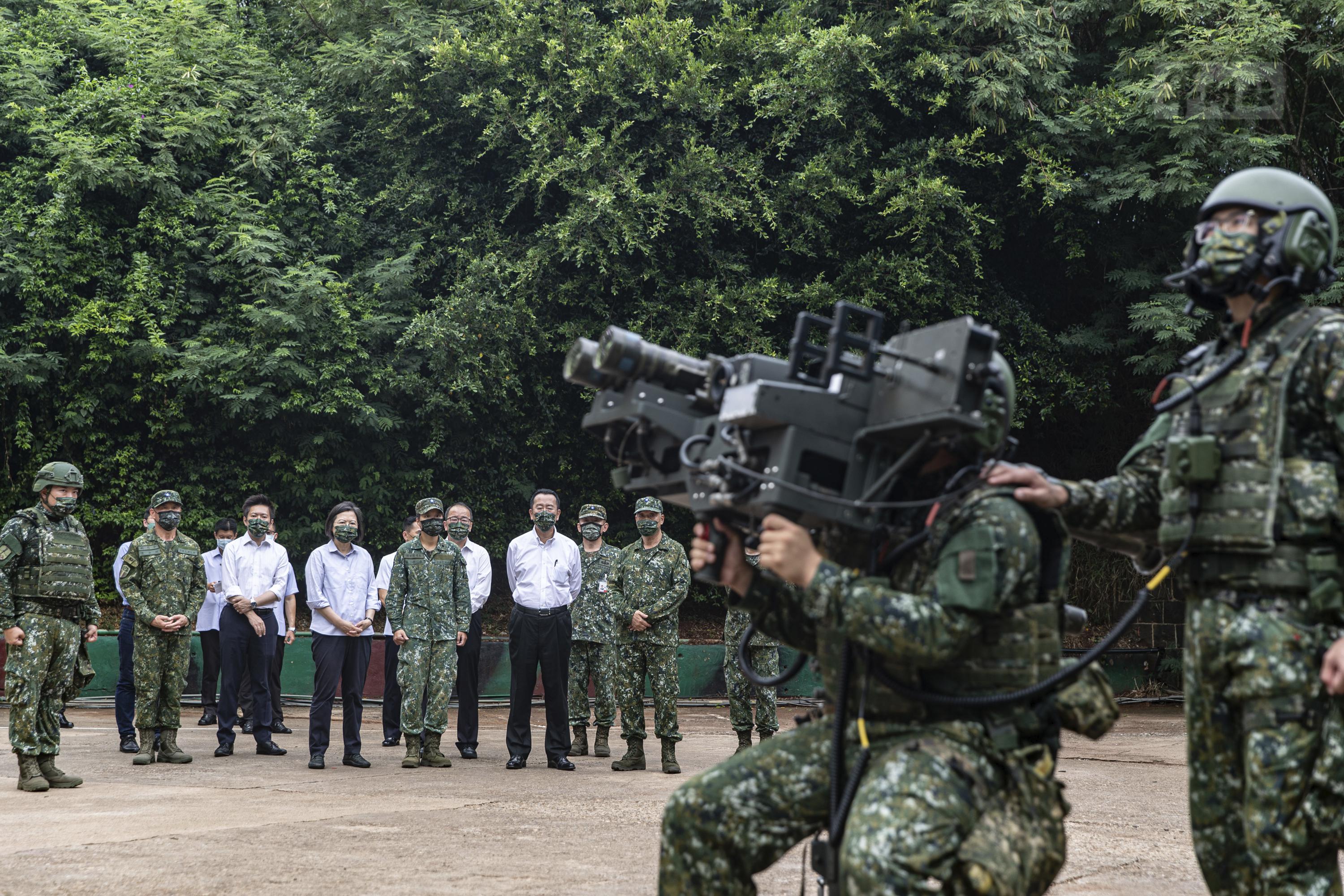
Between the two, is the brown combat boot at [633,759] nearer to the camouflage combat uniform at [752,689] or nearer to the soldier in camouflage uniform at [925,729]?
the camouflage combat uniform at [752,689]

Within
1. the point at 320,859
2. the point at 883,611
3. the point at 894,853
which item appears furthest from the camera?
the point at 320,859

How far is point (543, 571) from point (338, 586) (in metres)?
1.86

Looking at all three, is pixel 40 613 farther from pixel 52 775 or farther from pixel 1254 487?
pixel 1254 487

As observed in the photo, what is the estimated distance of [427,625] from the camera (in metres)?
10.8

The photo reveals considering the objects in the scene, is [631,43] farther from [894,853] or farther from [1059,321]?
[894,853]

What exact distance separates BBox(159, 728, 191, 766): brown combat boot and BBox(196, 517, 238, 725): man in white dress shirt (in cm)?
221

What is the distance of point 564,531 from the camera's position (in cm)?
2125

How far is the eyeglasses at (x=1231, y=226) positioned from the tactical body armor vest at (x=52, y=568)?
7.65m

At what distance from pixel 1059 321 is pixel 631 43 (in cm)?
798

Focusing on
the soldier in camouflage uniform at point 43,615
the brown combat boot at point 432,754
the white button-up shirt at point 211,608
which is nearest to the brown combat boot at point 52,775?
the soldier in camouflage uniform at point 43,615

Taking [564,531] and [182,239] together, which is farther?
[564,531]

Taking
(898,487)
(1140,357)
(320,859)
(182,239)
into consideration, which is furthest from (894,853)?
(182,239)

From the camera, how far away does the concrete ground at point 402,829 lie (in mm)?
5773

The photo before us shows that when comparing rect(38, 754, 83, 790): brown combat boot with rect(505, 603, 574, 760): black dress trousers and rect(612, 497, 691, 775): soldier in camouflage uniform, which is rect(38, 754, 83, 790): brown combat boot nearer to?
rect(505, 603, 574, 760): black dress trousers
